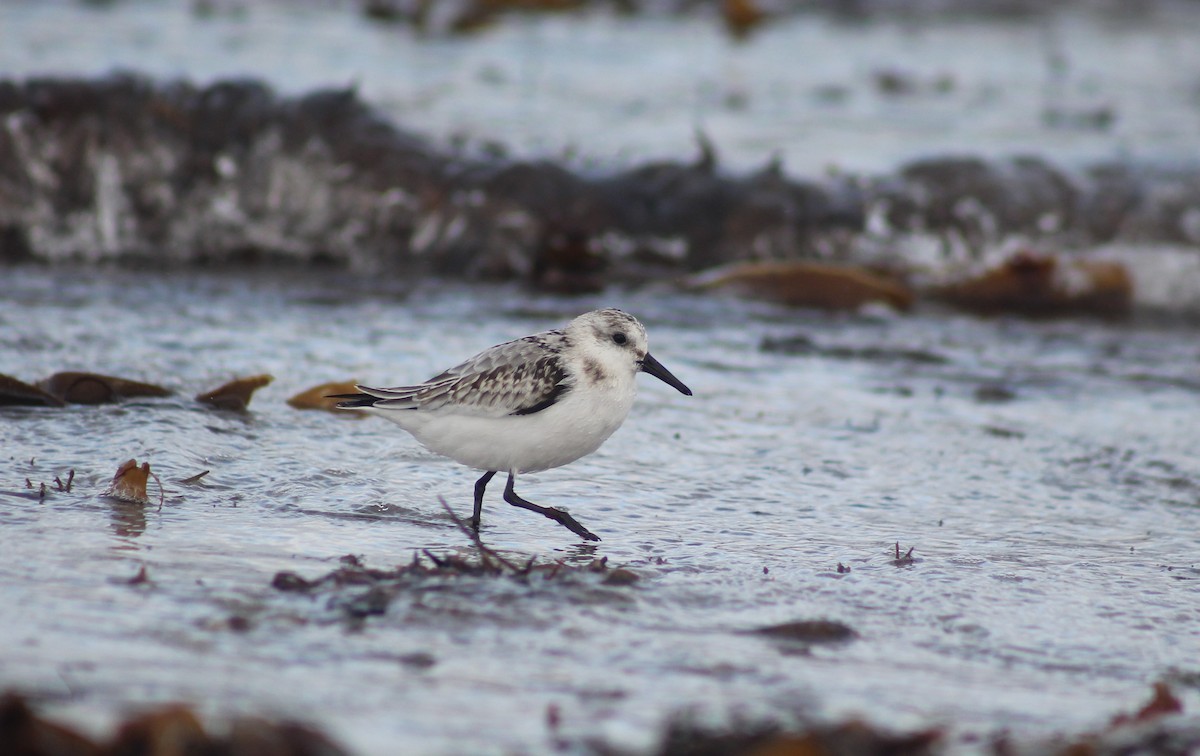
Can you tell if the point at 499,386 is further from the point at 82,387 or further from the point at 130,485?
the point at 82,387

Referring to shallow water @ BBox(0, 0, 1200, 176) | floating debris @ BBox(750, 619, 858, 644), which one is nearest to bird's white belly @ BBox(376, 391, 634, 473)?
floating debris @ BBox(750, 619, 858, 644)

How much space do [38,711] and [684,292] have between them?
22.1 feet

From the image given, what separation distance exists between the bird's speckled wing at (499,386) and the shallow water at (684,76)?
6.39 metres

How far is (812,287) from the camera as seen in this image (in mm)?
8875

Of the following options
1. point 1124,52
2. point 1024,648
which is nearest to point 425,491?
point 1024,648

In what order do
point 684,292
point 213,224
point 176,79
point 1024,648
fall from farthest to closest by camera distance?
point 176,79 < point 213,224 < point 684,292 < point 1024,648

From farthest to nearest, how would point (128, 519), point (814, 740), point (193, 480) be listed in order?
1. point (193, 480)
2. point (128, 519)
3. point (814, 740)

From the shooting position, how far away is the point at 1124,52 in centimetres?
1691

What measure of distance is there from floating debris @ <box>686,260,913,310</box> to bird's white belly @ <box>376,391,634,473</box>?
4.36 metres


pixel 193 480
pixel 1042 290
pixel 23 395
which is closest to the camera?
pixel 193 480

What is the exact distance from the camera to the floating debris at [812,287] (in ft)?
29.1

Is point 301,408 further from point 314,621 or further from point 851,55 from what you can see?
point 851,55

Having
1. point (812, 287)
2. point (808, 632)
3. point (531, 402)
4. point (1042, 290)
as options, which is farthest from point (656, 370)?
point (1042, 290)

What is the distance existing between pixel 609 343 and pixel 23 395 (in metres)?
2.42
